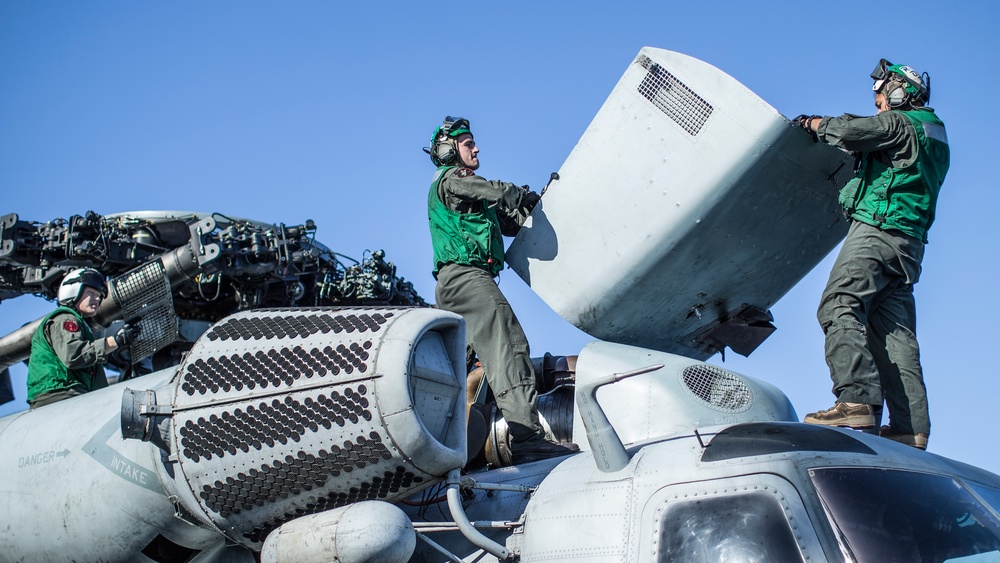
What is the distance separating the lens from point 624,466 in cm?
492

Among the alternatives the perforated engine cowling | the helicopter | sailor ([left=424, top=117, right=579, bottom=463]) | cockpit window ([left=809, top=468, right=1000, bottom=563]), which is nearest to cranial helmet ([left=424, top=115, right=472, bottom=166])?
sailor ([left=424, top=117, right=579, bottom=463])

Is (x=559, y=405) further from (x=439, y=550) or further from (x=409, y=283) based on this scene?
(x=409, y=283)

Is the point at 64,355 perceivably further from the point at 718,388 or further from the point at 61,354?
the point at 718,388

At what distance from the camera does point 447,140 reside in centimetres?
691

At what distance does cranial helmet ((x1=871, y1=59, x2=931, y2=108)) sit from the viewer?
20.2ft

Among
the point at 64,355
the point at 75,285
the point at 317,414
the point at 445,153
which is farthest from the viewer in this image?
the point at 75,285

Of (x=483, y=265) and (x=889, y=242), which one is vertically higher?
(x=889, y=242)

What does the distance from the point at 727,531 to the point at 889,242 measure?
7.61 ft

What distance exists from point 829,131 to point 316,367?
296 cm

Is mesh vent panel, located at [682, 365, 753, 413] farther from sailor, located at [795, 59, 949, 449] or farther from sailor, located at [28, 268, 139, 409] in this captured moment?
sailor, located at [28, 268, 139, 409]

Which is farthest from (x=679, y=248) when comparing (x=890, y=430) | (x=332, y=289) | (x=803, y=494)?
(x=332, y=289)

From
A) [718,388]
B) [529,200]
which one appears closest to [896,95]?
[718,388]

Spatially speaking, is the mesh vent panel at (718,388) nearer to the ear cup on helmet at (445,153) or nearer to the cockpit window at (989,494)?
the cockpit window at (989,494)

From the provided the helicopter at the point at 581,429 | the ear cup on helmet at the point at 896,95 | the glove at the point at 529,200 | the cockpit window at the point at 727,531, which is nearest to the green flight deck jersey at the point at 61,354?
the helicopter at the point at 581,429
